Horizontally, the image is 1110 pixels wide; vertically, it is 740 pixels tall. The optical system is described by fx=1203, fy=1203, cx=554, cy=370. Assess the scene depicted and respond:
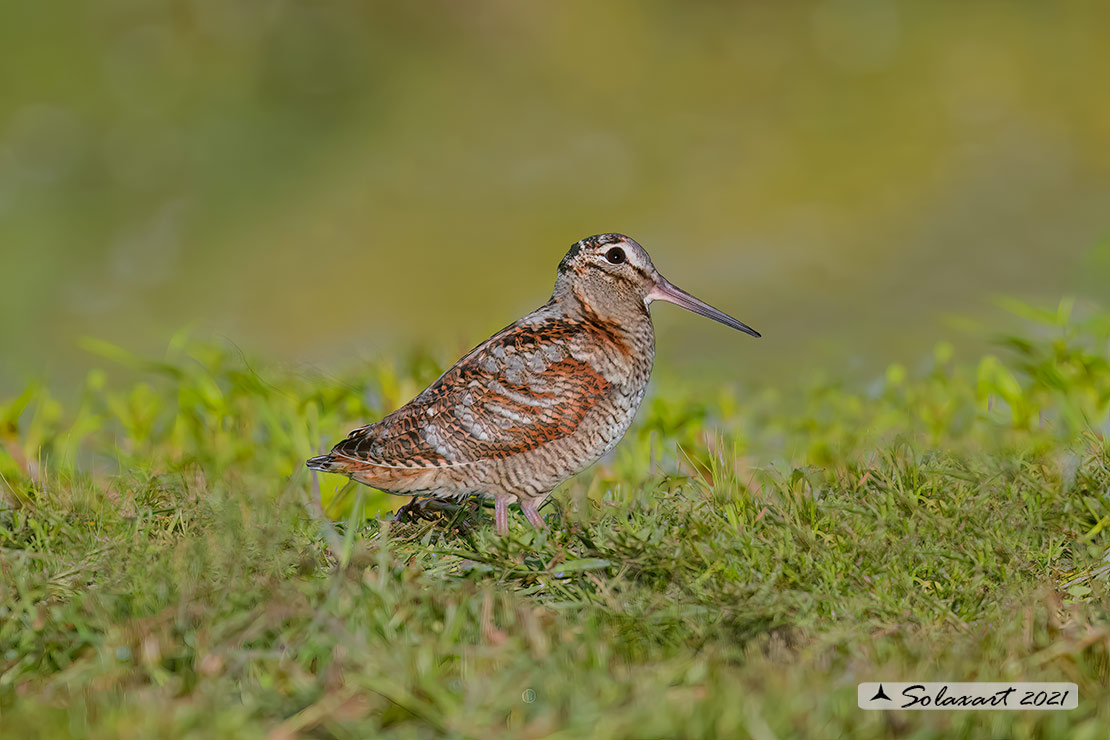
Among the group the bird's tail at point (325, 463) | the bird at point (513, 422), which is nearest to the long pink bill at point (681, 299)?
the bird at point (513, 422)

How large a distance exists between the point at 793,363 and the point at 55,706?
5.72 m

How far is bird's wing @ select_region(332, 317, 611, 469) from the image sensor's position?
15.3ft

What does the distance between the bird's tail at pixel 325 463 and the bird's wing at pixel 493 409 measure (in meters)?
0.04

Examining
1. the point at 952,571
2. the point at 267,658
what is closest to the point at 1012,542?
the point at 952,571

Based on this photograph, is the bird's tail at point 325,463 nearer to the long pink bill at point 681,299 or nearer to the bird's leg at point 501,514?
the bird's leg at point 501,514

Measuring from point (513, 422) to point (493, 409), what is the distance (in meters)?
0.10

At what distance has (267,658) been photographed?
3.24 m

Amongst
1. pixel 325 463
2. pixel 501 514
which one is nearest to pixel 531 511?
pixel 501 514

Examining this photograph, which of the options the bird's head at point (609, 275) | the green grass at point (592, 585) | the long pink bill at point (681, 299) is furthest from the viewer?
the long pink bill at point (681, 299)

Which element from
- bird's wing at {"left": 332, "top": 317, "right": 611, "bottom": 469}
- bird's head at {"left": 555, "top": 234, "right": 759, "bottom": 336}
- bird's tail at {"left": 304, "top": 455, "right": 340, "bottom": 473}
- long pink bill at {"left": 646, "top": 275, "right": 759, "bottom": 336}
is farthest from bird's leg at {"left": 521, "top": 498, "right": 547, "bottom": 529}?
long pink bill at {"left": 646, "top": 275, "right": 759, "bottom": 336}

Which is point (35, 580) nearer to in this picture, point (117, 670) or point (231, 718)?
point (117, 670)

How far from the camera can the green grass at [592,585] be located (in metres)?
2.85

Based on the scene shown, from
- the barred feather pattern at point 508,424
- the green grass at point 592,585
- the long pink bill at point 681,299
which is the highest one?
the long pink bill at point 681,299

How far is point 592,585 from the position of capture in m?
3.92
